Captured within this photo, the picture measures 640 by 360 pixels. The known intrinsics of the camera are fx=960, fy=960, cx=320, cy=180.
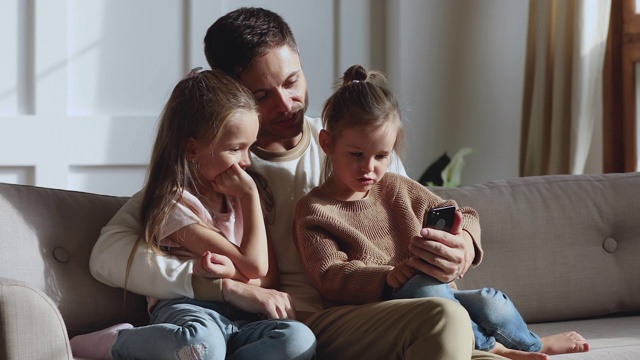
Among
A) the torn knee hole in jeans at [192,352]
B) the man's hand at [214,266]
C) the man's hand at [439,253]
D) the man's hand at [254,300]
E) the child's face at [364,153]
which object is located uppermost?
the child's face at [364,153]

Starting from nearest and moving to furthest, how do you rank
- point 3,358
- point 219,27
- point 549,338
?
point 3,358 < point 549,338 < point 219,27

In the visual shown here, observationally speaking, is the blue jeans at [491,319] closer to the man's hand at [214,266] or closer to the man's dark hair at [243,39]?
the man's hand at [214,266]

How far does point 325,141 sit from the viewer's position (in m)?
1.90

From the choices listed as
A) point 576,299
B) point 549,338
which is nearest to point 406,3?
point 576,299

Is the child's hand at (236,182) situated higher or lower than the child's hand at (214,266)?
higher

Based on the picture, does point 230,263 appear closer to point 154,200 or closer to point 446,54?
point 154,200

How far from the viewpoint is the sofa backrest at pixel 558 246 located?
2.18 metres

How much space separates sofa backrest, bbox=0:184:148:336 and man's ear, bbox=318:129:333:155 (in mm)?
470

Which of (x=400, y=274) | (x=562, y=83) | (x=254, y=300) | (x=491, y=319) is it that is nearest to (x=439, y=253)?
(x=400, y=274)

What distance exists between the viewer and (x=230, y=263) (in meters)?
1.75

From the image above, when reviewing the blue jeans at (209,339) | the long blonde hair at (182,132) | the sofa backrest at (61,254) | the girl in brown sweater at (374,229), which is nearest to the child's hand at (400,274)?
the girl in brown sweater at (374,229)

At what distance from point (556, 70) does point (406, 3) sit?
67cm

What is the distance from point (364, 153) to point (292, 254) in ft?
0.87

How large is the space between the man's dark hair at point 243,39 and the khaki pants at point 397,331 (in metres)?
0.55
